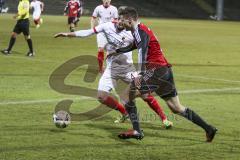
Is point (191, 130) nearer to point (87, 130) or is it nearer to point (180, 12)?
point (87, 130)

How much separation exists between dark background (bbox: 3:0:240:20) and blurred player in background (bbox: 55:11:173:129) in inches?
2210

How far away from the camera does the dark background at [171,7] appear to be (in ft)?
226

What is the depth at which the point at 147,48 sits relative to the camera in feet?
30.3

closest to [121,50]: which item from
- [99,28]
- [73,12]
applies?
[99,28]

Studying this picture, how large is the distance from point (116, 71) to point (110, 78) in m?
0.25

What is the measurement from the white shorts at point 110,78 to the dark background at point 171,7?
185ft

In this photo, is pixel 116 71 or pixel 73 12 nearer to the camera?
pixel 116 71

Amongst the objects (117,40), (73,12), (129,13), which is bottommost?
(73,12)

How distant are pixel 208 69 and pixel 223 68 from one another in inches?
25.9

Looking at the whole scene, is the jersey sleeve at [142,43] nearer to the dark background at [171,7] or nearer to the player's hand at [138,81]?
the player's hand at [138,81]

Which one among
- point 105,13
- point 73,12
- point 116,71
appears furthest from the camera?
point 73,12

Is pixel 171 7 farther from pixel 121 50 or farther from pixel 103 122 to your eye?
pixel 121 50

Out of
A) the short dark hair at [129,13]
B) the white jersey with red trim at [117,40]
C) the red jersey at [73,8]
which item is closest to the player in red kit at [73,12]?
the red jersey at [73,8]

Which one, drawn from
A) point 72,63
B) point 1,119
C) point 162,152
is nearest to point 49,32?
point 72,63
